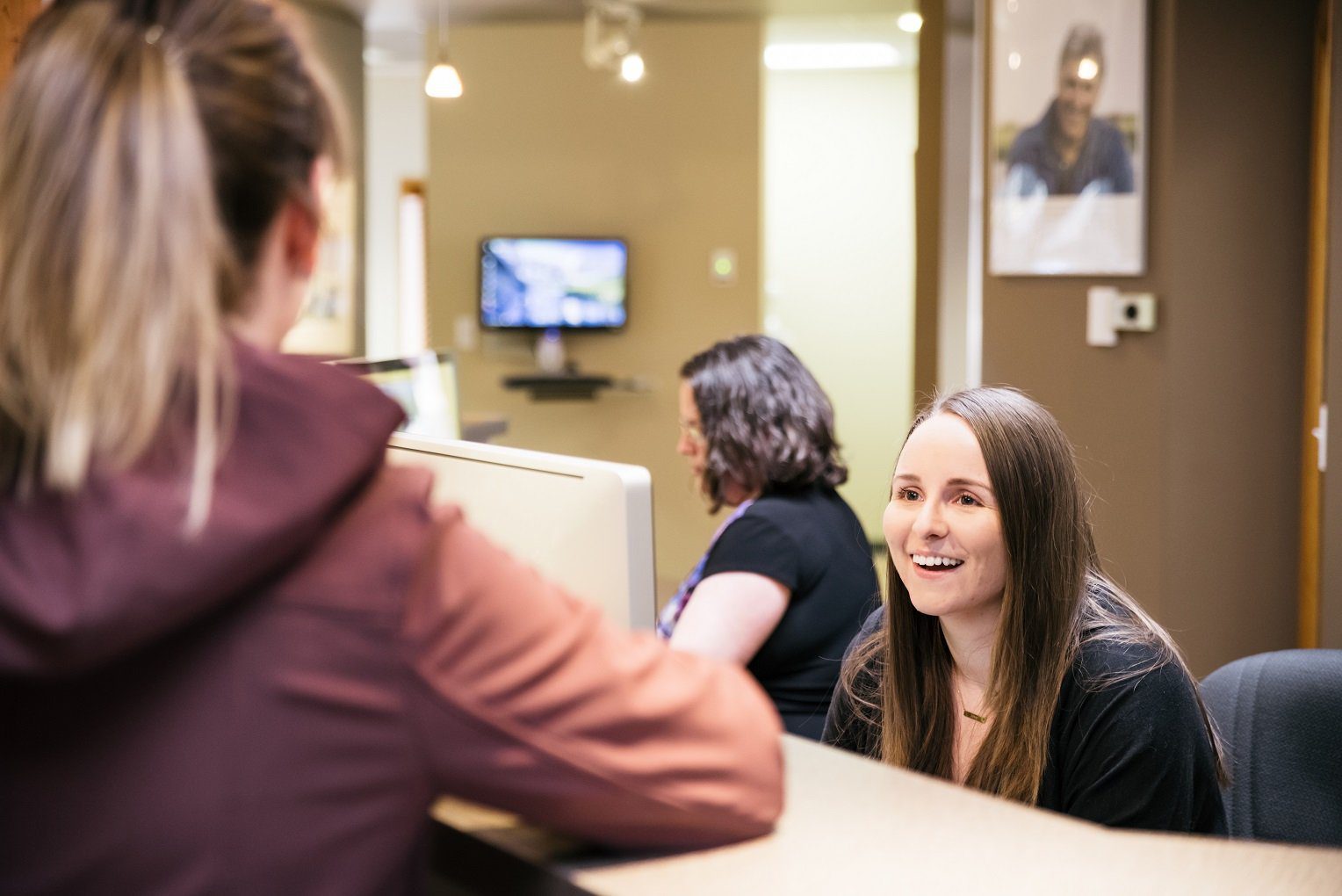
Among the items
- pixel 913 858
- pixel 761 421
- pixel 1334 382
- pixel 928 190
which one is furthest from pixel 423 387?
pixel 913 858

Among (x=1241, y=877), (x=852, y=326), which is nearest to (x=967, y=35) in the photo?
(x=852, y=326)

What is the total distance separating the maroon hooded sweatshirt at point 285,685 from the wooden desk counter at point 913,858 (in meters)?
0.10

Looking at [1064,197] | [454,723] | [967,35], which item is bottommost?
[454,723]

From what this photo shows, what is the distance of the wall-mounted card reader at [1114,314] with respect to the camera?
3.40 meters

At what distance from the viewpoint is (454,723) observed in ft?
2.10

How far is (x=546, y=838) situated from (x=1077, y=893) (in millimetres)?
308

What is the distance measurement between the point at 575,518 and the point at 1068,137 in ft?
9.13

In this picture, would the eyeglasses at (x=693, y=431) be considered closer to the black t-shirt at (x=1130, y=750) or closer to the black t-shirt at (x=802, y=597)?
the black t-shirt at (x=802, y=597)

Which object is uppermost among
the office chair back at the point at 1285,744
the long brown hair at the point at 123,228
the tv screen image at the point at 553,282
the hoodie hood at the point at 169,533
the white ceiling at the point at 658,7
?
the white ceiling at the point at 658,7

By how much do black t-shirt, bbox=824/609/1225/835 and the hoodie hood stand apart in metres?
1.11

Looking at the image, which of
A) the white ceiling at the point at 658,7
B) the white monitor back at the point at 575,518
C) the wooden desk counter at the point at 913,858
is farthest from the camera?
the white ceiling at the point at 658,7

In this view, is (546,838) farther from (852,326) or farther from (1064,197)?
(852,326)

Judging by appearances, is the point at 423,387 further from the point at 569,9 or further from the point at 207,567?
the point at 569,9

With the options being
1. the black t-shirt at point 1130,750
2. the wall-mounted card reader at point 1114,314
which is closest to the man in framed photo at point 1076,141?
the wall-mounted card reader at point 1114,314
